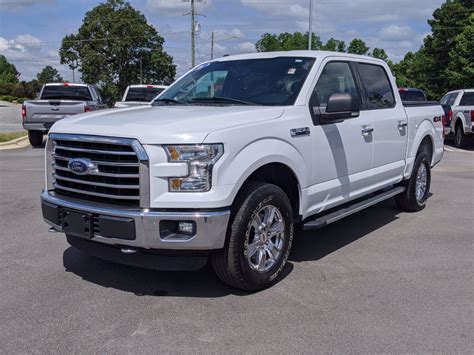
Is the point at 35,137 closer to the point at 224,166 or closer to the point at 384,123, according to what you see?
the point at 384,123

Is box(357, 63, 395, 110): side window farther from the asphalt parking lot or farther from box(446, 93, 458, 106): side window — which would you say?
box(446, 93, 458, 106): side window

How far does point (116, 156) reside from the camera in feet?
12.9

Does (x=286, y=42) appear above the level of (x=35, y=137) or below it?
above

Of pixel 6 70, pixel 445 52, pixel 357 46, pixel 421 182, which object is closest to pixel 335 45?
pixel 357 46

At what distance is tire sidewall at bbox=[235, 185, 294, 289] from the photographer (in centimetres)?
405

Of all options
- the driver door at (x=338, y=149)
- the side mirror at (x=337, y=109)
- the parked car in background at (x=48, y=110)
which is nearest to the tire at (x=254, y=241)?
the driver door at (x=338, y=149)

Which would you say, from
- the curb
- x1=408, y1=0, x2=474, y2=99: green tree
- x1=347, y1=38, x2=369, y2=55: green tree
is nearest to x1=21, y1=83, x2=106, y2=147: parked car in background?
the curb

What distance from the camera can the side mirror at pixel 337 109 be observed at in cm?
471

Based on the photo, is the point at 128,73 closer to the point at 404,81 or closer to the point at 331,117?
the point at 404,81

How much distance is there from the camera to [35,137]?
51.3 ft

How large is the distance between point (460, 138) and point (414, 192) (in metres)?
10.9

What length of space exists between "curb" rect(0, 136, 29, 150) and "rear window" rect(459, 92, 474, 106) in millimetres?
14580

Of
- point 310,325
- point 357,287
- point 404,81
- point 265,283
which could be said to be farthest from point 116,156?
point 404,81

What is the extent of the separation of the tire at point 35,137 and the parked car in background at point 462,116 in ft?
42.7
